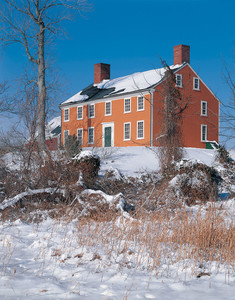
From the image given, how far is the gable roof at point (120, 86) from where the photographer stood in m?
30.3

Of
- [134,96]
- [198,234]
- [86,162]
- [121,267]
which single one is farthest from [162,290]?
[134,96]

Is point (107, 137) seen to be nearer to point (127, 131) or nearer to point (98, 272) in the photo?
point (127, 131)

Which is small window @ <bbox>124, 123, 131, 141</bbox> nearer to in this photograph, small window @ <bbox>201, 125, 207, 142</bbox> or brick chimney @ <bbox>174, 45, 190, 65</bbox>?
small window @ <bbox>201, 125, 207, 142</bbox>

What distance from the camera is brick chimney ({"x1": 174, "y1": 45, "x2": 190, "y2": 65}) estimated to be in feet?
104

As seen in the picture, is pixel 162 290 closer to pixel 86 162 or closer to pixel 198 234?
pixel 198 234

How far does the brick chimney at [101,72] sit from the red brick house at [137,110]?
1.33m

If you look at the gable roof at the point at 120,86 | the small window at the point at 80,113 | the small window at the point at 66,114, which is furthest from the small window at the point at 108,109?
the small window at the point at 66,114

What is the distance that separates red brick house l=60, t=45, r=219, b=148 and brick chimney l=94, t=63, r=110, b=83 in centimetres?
133

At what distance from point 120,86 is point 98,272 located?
95.6 feet

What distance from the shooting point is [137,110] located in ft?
98.5

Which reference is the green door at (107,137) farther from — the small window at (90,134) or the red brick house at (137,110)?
the small window at (90,134)

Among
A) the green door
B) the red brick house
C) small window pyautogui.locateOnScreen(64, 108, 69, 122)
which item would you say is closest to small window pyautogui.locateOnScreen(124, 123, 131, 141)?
the red brick house

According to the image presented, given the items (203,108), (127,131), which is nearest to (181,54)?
(203,108)

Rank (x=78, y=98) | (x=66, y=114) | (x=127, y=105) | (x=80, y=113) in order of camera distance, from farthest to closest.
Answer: (x=66, y=114)
(x=78, y=98)
(x=80, y=113)
(x=127, y=105)
